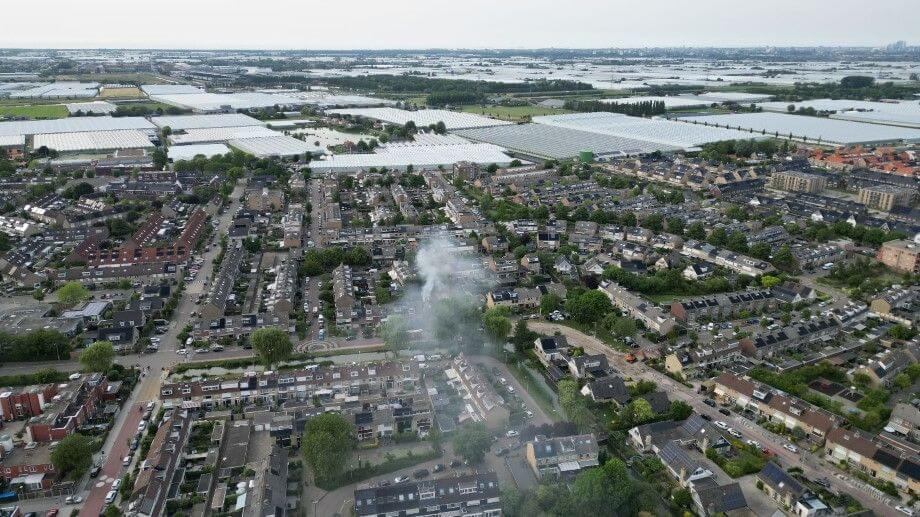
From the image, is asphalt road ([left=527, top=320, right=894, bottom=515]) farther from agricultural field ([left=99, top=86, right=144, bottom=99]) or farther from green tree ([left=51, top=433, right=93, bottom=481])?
agricultural field ([left=99, top=86, right=144, bottom=99])

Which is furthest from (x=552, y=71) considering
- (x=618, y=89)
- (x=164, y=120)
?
(x=164, y=120)

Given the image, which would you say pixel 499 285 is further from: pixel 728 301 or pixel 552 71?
pixel 552 71

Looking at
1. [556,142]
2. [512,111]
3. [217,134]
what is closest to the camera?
[556,142]

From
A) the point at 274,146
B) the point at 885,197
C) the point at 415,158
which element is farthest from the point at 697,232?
the point at 274,146

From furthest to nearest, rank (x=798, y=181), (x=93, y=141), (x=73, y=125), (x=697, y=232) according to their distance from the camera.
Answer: (x=73, y=125) → (x=93, y=141) → (x=798, y=181) → (x=697, y=232)

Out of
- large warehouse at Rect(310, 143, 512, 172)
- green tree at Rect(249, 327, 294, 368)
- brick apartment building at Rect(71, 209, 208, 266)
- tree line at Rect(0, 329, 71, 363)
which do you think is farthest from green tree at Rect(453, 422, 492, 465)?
large warehouse at Rect(310, 143, 512, 172)

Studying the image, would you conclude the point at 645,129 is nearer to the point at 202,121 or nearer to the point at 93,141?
the point at 202,121

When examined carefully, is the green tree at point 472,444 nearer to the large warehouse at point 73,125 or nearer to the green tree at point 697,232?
the green tree at point 697,232
